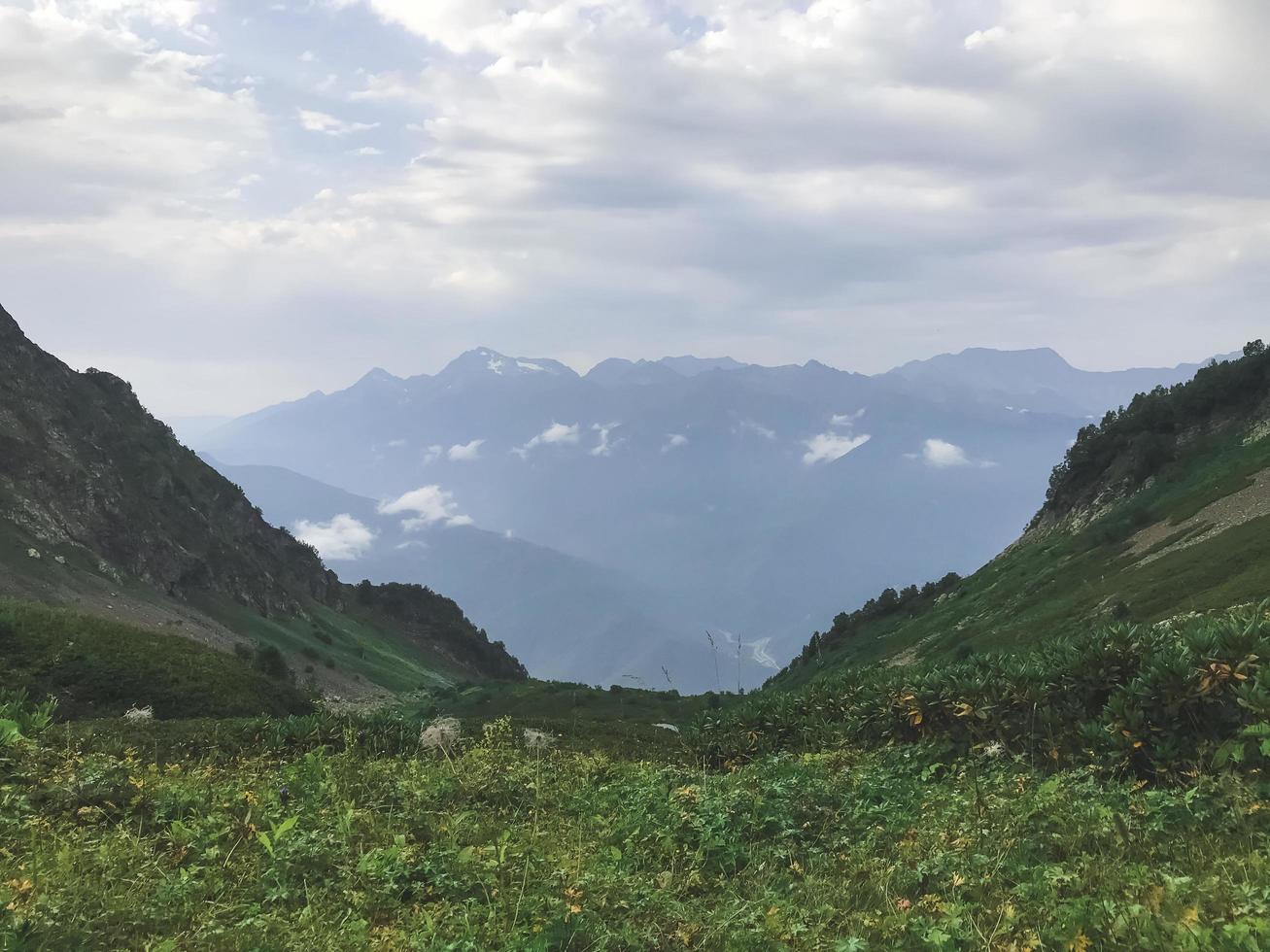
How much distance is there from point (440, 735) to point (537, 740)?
6.96 feet

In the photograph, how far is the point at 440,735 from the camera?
586 inches

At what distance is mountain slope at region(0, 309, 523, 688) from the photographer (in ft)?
246

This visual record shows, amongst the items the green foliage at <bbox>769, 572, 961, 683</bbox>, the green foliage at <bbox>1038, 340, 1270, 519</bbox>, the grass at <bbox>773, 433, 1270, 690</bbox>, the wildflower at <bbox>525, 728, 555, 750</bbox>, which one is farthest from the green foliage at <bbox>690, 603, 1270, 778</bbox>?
the green foliage at <bbox>769, 572, 961, 683</bbox>

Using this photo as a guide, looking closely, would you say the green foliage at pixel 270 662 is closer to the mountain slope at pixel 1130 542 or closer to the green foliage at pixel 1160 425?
the mountain slope at pixel 1130 542

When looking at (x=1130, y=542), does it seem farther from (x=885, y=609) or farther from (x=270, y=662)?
(x=270, y=662)

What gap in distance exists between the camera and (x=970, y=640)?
204 feet

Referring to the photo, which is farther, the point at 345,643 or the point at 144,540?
the point at 345,643

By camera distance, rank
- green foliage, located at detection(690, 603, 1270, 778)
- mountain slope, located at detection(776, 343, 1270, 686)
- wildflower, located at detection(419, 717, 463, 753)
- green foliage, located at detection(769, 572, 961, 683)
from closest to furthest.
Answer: green foliage, located at detection(690, 603, 1270, 778), wildflower, located at detection(419, 717, 463, 753), mountain slope, located at detection(776, 343, 1270, 686), green foliage, located at detection(769, 572, 961, 683)

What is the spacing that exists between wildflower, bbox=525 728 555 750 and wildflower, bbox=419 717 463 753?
1.43 meters

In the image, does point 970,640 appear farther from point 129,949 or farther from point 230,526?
point 230,526

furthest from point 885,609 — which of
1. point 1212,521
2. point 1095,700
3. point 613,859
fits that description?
point 613,859

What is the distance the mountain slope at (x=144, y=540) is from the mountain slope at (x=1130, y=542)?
2570 inches

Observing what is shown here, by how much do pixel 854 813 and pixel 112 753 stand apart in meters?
10.7

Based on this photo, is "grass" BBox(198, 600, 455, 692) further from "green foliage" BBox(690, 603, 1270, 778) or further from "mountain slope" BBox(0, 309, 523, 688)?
"green foliage" BBox(690, 603, 1270, 778)
